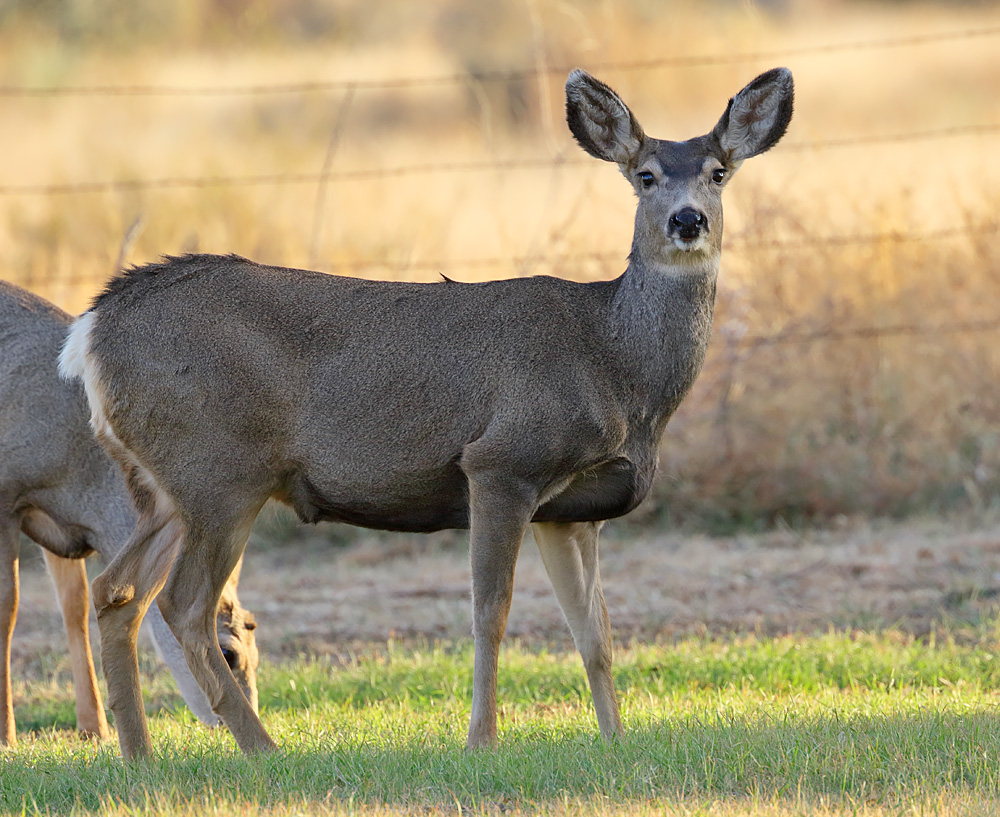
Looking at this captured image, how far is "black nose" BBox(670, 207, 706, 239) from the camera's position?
5.38 metres

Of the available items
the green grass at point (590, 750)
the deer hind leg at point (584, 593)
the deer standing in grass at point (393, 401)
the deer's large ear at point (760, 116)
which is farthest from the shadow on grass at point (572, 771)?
the deer's large ear at point (760, 116)

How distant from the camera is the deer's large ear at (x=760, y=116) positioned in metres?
5.80

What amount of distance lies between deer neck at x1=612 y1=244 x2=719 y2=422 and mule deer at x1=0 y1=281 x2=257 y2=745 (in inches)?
84.6

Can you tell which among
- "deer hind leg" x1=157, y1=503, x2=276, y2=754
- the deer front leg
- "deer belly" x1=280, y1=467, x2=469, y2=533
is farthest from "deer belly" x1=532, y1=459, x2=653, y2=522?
"deer hind leg" x1=157, y1=503, x2=276, y2=754

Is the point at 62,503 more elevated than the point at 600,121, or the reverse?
the point at 600,121

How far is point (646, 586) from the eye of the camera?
939 centimetres

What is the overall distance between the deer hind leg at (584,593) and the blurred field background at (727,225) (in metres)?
5.14

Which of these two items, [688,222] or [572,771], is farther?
[688,222]

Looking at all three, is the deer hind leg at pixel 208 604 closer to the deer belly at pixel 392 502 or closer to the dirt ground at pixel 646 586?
the deer belly at pixel 392 502

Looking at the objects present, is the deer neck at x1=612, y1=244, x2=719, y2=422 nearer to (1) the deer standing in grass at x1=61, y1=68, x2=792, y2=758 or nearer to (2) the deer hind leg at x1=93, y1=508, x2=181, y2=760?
(1) the deer standing in grass at x1=61, y1=68, x2=792, y2=758

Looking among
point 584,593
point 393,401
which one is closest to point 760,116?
point 393,401

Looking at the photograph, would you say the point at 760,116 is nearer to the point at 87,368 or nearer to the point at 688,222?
the point at 688,222

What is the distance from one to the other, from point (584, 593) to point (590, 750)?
3.46 feet

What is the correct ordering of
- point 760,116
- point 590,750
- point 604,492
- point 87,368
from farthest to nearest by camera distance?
point 760,116
point 87,368
point 604,492
point 590,750
